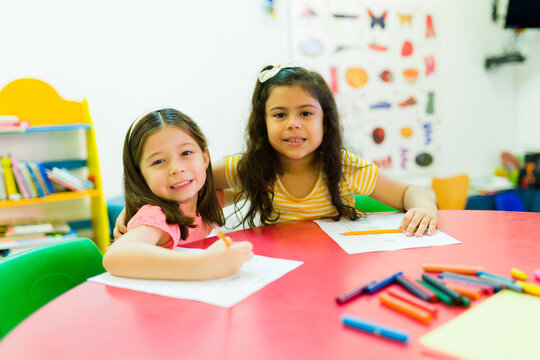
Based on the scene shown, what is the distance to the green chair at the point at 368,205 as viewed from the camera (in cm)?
144

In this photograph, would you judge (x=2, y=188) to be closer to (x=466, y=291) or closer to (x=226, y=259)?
(x=226, y=259)

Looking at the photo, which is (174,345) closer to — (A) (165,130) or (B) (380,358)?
(B) (380,358)

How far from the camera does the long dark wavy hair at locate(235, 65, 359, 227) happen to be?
1338 mm

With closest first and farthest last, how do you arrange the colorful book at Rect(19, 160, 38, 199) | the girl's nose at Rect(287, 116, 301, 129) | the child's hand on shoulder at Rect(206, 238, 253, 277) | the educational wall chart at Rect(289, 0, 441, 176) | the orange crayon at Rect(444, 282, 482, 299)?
the orange crayon at Rect(444, 282, 482, 299) → the child's hand on shoulder at Rect(206, 238, 253, 277) → the girl's nose at Rect(287, 116, 301, 129) → the colorful book at Rect(19, 160, 38, 199) → the educational wall chart at Rect(289, 0, 441, 176)

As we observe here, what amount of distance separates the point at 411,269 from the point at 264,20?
231 centimetres

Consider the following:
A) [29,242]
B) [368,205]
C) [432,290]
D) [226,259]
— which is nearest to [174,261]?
[226,259]

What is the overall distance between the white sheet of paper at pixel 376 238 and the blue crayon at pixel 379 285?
0.57 feet

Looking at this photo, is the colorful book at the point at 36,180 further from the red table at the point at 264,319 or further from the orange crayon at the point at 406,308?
the orange crayon at the point at 406,308

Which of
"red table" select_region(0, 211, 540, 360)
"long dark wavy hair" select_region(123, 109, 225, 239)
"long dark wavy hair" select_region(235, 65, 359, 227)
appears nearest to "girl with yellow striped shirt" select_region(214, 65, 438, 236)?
"long dark wavy hair" select_region(235, 65, 359, 227)

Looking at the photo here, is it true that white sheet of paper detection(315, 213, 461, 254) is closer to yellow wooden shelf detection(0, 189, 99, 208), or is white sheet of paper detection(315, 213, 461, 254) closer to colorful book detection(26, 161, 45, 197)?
yellow wooden shelf detection(0, 189, 99, 208)

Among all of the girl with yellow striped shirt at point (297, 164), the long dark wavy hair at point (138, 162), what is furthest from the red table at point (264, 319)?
the girl with yellow striped shirt at point (297, 164)

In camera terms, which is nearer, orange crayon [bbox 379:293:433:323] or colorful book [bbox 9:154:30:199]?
orange crayon [bbox 379:293:433:323]

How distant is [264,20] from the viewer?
2689mm

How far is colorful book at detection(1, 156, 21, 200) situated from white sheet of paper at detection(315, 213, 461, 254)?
1.75m
